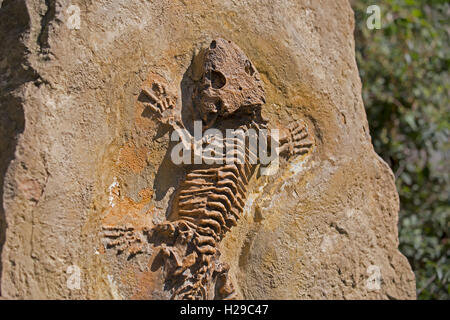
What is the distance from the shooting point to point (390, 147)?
441 cm

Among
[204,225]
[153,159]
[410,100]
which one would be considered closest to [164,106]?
[153,159]

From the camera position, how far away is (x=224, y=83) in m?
2.50

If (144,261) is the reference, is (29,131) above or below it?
above

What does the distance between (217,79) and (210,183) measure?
0.39m

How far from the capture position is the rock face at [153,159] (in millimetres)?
2148

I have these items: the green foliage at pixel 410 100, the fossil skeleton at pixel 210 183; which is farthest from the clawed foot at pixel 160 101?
the green foliage at pixel 410 100

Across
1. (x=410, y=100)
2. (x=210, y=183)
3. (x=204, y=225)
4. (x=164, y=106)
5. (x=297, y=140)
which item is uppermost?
(x=410, y=100)

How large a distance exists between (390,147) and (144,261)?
2.51m

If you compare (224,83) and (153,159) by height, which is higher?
(224,83)

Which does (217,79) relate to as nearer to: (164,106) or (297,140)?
(164,106)

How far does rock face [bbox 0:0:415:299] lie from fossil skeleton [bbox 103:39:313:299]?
0.03 metres

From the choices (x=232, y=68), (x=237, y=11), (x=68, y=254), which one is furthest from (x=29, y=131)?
(x=237, y=11)

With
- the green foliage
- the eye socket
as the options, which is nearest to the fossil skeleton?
the eye socket
